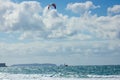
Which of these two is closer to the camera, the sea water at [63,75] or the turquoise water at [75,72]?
the sea water at [63,75]

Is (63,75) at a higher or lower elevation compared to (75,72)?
lower

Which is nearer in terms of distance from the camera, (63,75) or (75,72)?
(63,75)

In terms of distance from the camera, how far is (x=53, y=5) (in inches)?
1126

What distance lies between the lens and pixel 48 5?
2938 cm

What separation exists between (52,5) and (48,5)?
111 centimetres

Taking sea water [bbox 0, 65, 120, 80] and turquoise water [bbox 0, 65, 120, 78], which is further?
turquoise water [bbox 0, 65, 120, 78]

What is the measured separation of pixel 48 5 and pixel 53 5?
94 centimetres

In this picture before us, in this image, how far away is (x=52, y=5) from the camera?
28359 millimetres

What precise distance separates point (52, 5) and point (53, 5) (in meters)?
0.25
